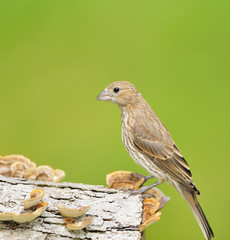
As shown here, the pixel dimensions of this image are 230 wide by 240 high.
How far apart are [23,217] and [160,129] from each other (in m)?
1.55

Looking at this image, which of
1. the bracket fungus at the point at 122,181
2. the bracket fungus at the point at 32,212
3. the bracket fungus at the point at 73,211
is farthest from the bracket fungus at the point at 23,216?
the bracket fungus at the point at 122,181

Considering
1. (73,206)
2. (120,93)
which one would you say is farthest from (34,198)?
(120,93)

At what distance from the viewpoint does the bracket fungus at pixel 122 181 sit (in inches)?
153

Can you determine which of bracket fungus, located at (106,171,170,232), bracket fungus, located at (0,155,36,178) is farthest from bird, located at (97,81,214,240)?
bracket fungus, located at (0,155,36,178)

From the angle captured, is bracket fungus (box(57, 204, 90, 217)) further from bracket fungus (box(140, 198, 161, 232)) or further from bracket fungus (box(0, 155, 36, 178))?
bracket fungus (box(0, 155, 36, 178))

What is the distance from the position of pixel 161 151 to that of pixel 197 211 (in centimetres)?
57

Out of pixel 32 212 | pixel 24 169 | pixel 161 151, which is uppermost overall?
pixel 24 169

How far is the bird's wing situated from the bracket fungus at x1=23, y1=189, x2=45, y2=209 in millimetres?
1127

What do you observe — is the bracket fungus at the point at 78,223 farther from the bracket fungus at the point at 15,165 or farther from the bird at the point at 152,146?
the bird at the point at 152,146

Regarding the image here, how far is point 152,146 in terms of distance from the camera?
13.4 ft

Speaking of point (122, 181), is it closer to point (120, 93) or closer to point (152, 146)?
Result: point (152, 146)

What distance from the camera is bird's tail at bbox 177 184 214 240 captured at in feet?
12.7

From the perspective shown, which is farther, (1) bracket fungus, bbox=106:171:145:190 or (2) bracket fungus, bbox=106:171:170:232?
(1) bracket fungus, bbox=106:171:145:190

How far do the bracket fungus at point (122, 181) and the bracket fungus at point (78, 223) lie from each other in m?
0.60
